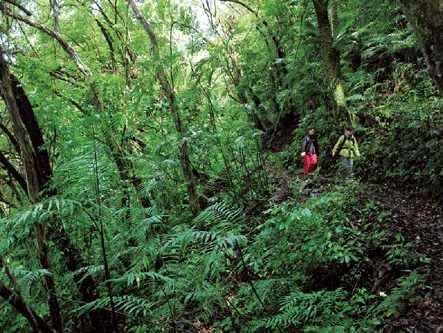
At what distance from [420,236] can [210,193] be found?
4931 millimetres

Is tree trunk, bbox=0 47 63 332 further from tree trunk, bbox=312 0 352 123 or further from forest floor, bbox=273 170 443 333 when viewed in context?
tree trunk, bbox=312 0 352 123

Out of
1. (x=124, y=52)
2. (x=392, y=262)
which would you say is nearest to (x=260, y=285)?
(x=392, y=262)

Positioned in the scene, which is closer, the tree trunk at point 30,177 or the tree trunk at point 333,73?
the tree trunk at point 30,177

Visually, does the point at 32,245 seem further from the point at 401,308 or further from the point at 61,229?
the point at 401,308

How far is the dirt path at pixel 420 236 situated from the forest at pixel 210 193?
0.02m

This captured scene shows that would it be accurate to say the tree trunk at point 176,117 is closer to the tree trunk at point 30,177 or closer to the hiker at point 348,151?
the tree trunk at point 30,177

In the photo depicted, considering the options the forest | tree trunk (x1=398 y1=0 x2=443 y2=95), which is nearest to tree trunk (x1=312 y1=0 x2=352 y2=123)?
the forest

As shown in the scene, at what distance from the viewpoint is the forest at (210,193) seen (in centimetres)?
300

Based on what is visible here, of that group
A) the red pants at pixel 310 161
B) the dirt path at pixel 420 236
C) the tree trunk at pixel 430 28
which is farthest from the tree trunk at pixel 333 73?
the tree trunk at pixel 430 28

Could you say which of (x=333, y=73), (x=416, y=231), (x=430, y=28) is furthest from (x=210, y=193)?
(x=430, y=28)

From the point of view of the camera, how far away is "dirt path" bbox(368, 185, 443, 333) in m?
3.30

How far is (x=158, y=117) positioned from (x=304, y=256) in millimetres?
5865

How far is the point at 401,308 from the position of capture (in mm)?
3469

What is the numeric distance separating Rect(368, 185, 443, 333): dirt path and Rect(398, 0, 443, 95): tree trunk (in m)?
2.35
